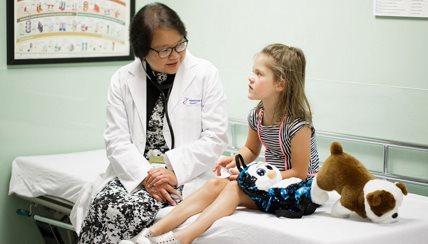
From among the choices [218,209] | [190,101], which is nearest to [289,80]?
[190,101]

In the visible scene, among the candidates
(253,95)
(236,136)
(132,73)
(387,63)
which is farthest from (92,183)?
(387,63)

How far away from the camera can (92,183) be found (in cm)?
356

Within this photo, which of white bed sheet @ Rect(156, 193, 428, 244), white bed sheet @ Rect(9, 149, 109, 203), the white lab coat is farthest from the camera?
white bed sheet @ Rect(9, 149, 109, 203)

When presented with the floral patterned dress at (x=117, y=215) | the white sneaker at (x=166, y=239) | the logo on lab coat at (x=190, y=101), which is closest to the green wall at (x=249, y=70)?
the logo on lab coat at (x=190, y=101)

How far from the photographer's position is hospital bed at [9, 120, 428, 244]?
2715mm

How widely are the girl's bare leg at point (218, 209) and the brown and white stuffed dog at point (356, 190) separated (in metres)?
0.31

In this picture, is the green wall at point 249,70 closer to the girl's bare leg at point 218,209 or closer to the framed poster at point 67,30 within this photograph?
the framed poster at point 67,30

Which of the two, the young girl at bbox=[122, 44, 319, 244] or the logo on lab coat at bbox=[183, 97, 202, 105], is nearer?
the young girl at bbox=[122, 44, 319, 244]

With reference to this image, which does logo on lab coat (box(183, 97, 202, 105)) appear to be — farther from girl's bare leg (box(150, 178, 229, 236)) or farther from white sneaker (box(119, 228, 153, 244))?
white sneaker (box(119, 228, 153, 244))

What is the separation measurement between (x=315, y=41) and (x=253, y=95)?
0.90 meters

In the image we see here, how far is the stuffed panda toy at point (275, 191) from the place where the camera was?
117 inches

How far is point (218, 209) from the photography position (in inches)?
117

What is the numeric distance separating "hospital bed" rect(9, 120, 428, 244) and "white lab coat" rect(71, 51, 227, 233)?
0.31 metres

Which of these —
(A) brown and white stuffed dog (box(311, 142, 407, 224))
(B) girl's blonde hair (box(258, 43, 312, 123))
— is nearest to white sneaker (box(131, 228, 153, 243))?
(A) brown and white stuffed dog (box(311, 142, 407, 224))
